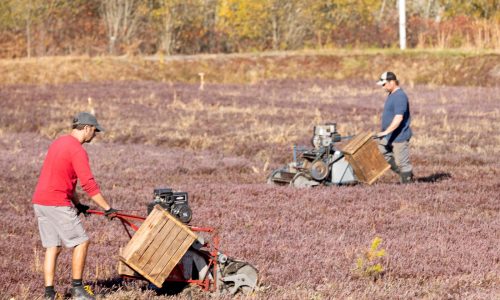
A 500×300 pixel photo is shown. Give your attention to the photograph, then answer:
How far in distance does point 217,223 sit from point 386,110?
4502 millimetres

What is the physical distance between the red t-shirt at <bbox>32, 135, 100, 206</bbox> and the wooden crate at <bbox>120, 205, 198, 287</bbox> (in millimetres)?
548

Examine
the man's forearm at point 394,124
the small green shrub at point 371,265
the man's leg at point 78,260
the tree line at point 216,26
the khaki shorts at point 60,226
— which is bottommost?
the small green shrub at point 371,265

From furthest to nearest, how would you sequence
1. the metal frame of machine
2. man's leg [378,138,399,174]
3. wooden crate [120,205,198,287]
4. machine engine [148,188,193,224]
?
man's leg [378,138,399,174] → the metal frame of machine → machine engine [148,188,193,224] → wooden crate [120,205,198,287]

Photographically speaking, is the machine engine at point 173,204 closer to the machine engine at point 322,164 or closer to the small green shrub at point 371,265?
the small green shrub at point 371,265

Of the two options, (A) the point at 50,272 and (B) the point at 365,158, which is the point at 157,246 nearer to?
(A) the point at 50,272

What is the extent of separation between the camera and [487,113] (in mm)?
27406

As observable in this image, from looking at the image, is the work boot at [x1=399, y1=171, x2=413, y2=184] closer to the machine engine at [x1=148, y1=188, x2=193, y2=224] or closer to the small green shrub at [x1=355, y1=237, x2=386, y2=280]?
the small green shrub at [x1=355, y1=237, x2=386, y2=280]

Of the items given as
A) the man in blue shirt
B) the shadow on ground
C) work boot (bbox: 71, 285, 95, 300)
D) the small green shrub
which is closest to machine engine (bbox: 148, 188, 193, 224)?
work boot (bbox: 71, 285, 95, 300)

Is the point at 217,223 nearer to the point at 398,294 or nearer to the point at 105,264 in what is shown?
the point at 105,264

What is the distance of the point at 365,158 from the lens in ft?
47.4

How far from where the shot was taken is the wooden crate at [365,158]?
14.4m

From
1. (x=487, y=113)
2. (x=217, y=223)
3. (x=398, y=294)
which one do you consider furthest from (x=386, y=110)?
(x=487, y=113)

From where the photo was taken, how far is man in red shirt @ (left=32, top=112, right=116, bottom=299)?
26.5ft

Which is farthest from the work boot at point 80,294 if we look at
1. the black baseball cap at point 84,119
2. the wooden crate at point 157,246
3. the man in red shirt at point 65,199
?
the black baseball cap at point 84,119
